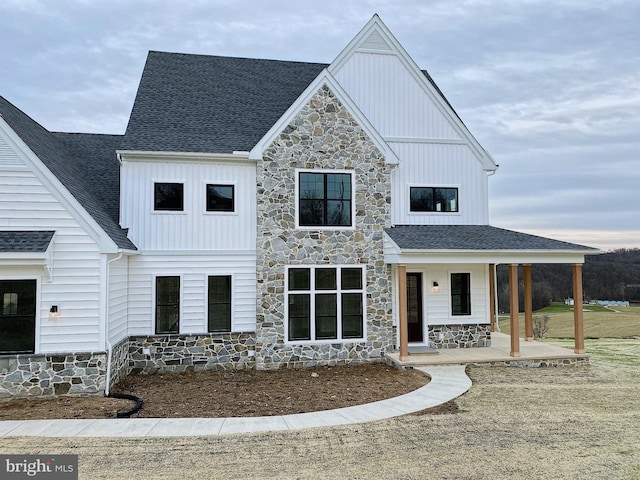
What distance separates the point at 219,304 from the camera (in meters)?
12.1

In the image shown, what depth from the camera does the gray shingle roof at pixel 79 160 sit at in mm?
9906

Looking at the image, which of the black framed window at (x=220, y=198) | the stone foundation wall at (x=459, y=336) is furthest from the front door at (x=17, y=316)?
the stone foundation wall at (x=459, y=336)

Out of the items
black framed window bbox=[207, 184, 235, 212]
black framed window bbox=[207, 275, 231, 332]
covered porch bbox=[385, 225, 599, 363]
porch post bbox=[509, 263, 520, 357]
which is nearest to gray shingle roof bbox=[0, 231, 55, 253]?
black framed window bbox=[207, 184, 235, 212]

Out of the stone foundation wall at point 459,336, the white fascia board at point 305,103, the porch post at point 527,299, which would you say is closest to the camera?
the white fascia board at point 305,103

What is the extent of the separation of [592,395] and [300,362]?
6886 millimetres

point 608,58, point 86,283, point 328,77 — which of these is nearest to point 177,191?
point 86,283

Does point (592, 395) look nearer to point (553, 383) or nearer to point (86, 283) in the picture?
point (553, 383)

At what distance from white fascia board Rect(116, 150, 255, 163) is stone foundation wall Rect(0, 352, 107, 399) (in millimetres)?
5201

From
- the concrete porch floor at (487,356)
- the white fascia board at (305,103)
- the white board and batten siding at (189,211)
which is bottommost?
the concrete porch floor at (487,356)

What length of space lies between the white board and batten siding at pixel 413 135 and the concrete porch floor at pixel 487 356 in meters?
3.89

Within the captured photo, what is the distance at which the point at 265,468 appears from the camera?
5648 millimetres

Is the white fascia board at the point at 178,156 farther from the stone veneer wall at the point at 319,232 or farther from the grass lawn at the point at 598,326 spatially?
the grass lawn at the point at 598,326

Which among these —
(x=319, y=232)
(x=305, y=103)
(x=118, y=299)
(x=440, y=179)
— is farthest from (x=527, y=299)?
(x=118, y=299)

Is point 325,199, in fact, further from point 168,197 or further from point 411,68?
point 411,68
